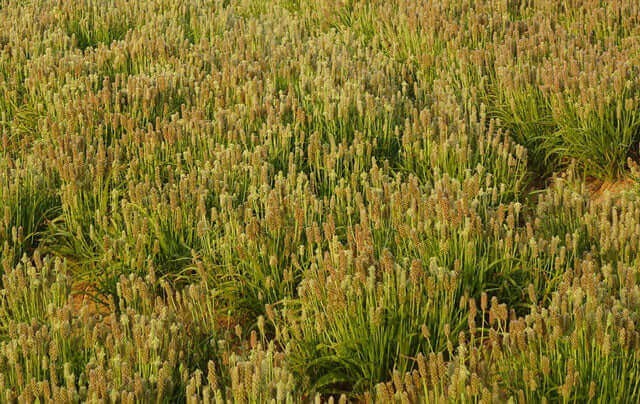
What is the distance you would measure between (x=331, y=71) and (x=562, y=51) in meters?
1.55

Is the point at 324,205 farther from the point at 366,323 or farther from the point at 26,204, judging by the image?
the point at 26,204

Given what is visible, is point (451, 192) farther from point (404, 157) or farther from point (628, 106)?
point (628, 106)

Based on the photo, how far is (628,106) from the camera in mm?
5082

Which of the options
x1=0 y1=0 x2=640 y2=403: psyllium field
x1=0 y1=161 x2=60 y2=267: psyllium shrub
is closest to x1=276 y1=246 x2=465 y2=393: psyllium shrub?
x1=0 y1=0 x2=640 y2=403: psyllium field

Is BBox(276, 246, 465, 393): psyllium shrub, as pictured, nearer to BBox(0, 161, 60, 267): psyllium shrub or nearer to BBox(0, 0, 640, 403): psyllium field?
BBox(0, 0, 640, 403): psyllium field

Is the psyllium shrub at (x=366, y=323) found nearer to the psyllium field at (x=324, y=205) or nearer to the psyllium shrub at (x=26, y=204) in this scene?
the psyllium field at (x=324, y=205)

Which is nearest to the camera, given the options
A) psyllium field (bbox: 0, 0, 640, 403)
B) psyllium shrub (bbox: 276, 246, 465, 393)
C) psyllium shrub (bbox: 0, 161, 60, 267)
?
psyllium field (bbox: 0, 0, 640, 403)

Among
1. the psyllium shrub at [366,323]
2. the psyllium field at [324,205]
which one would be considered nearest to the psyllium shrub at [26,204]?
the psyllium field at [324,205]

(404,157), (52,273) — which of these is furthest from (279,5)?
(52,273)

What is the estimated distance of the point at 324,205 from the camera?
4500 millimetres

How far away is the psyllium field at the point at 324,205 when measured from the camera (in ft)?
10.3

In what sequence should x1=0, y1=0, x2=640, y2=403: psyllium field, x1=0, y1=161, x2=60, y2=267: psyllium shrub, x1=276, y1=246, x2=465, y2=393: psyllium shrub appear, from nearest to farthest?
1. x1=0, y1=0, x2=640, y2=403: psyllium field
2. x1=276, y1=246, x2=465, y2=393: psyllium shrub
3. x1=0, y1=161, x2=60, y2=267: psyllium shrub

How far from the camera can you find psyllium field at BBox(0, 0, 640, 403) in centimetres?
315

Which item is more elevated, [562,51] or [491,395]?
[562,51]
